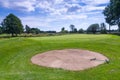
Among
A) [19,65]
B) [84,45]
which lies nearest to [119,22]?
[84,45]

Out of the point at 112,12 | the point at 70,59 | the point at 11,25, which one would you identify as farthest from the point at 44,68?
the point at 11,25

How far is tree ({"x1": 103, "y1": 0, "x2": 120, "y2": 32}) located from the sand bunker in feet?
147

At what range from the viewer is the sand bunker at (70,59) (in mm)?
19344

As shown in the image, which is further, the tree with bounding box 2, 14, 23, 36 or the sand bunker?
the tree with bounding box 2, 14, 23, 36

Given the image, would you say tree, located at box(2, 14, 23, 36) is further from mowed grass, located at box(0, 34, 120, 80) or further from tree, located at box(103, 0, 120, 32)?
mowed grass, located at box(0, 34, 120, 80)

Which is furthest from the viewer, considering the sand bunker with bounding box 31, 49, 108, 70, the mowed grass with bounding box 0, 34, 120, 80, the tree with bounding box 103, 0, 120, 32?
the tree with bounding box 103, 0, 120, 32

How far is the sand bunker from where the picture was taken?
19344mm

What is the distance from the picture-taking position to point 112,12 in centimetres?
6888

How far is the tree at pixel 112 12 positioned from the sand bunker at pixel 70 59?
147 feet

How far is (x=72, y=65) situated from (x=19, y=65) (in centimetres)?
468

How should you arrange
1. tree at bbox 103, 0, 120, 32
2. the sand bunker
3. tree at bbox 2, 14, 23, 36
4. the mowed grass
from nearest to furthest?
1. the mowed grass
2. the sand bunker
3. tree at bbox 103, 0, 120, 32
4. tree at bbox 2, 14, 23, 36

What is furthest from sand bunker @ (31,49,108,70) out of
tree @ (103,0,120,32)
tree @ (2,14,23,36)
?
tree @ (2,14,23,36)

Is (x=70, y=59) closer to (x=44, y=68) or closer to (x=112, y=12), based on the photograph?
(x=44, y=68)

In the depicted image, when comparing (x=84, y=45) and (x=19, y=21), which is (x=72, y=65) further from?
(x=19, y=21)
